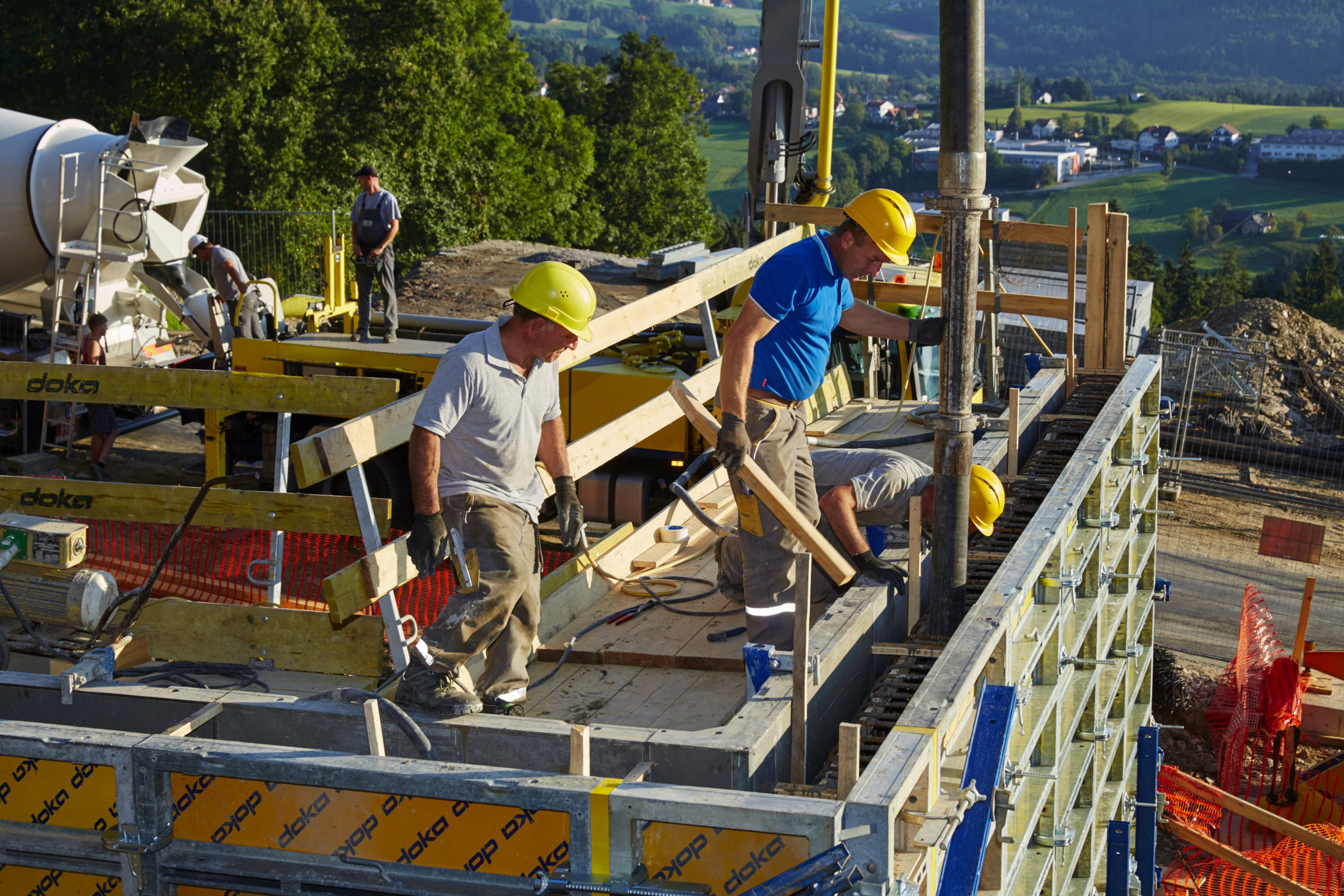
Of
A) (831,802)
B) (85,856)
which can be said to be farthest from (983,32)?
(85,856)

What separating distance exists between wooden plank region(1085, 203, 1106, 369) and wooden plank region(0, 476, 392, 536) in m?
5.23

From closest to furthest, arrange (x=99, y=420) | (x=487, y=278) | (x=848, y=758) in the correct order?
(x=848, y=758) → (x=99, y=420) → (x=487, y=278)

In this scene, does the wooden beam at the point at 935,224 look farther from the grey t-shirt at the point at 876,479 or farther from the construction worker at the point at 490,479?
the construction worker at the point at 490,479

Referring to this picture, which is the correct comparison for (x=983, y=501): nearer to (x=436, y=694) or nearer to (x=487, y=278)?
(x=436, y=694)

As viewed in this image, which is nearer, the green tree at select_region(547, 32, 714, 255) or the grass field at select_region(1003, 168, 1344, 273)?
the green tree at select_region(547, 32, 714, 255)

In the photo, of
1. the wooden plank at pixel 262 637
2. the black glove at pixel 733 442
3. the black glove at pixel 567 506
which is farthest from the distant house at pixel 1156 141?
the wooden plank at pixel 262 637

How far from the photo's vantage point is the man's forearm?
190 inches

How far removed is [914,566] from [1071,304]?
388 cm

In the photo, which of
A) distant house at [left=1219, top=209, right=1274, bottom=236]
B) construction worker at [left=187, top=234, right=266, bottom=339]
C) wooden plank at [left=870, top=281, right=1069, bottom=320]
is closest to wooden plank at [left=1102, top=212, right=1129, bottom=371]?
wooden plank at [left=870, top=281, right=1069, bottom=320]

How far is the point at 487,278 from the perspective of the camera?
2769 cm

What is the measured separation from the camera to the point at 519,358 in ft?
16.9

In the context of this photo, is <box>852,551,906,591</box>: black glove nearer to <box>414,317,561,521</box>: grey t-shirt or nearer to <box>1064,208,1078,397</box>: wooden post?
<box>414,317,561,521</box>: grey t-shirt

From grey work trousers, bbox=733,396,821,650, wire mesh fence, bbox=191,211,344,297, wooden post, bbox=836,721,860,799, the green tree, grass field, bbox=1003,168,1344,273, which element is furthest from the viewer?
grass field, bbox=1003,168,1344,273

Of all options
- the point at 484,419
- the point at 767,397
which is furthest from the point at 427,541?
the point at 767,397
